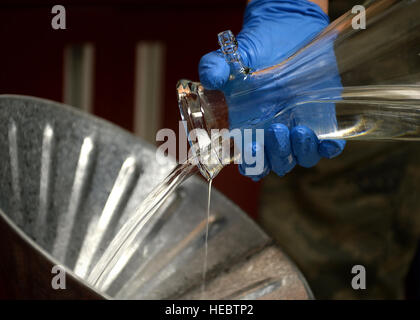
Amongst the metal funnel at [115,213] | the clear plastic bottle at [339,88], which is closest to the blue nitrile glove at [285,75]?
the clear plastic bottle at [339,88]

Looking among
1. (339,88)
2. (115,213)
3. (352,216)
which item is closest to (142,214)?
(115,213)

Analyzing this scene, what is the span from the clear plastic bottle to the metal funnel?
203 millimetres

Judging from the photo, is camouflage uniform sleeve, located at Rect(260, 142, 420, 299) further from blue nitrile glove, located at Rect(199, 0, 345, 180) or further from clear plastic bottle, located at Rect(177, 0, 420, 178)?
clear plastic bottle, located at Rect(177, 0, 420, 178)

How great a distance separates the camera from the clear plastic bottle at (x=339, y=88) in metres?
0.51

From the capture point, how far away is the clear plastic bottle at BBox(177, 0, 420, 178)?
510mm

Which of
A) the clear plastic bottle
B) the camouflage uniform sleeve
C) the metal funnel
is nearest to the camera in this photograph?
the clear plastic bottle

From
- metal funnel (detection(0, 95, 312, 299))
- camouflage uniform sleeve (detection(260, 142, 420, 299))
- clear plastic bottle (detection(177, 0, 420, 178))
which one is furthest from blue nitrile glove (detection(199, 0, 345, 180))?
camouflage uniform sleeve (detection(260, 142, 420, 299))

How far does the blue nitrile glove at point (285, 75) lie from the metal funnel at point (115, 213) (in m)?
0.13

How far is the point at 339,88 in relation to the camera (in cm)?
53

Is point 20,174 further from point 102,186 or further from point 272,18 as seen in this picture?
point 272,18

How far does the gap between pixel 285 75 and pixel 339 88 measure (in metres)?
0.06

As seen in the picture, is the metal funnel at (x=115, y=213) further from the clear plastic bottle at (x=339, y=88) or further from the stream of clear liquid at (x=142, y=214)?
the clear plastic bottle at (x=339, y=88)

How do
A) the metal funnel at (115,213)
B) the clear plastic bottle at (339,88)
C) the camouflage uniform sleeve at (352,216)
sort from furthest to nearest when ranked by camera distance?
the camouflage uniform sleeve at (352,216), the metal funnel at (115,213), the clear plastic bottle at (339,88)

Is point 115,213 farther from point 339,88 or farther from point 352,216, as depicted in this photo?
point 352,216
